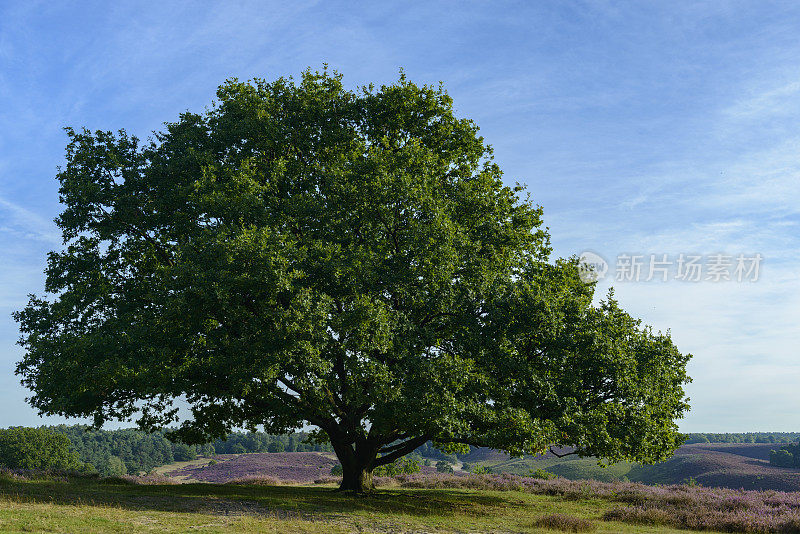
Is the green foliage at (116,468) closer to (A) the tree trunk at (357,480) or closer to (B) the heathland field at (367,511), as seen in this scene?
(B) the heathland field at (367,511)

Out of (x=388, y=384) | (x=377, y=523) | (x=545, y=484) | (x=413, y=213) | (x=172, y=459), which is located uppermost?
(x=413, y=213)

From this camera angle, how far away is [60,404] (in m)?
25.0

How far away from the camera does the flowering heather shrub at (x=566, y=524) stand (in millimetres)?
21609

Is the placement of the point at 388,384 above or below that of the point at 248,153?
below

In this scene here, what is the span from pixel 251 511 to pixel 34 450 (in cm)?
9117

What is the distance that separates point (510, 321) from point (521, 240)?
680 cm

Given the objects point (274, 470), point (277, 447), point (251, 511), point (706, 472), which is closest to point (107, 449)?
point (277, 447)

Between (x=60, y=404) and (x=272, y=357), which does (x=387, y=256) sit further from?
(x=60, y=404)

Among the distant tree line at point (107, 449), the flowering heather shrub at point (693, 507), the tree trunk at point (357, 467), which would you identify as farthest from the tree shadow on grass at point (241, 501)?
the distant tree line at point (107, 449)

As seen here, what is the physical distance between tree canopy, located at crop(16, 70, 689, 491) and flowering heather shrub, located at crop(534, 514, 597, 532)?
2.91m

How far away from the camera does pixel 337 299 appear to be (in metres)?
25.5

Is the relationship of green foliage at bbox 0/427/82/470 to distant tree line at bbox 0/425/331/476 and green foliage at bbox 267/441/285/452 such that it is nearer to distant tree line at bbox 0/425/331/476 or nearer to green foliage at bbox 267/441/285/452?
distant tree line at bbox 0/425/331/476

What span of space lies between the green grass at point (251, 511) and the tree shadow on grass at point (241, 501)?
0.13 feet

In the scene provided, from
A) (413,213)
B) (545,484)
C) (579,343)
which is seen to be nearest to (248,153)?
(413,213)
